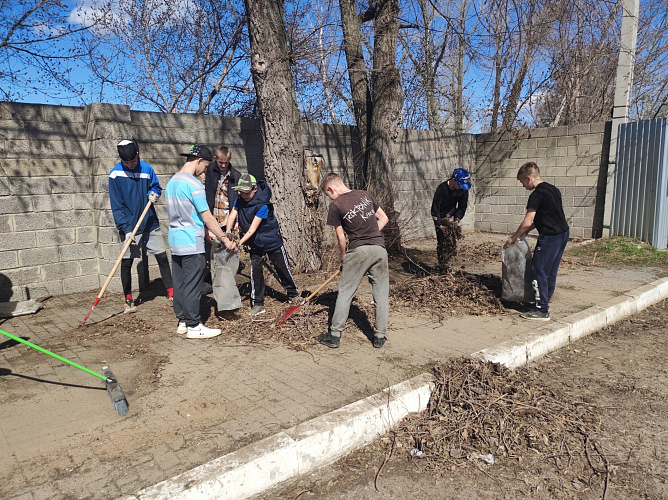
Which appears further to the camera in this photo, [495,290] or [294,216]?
[294,216]

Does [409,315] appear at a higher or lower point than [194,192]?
lower

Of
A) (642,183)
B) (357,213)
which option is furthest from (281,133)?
(642,183)

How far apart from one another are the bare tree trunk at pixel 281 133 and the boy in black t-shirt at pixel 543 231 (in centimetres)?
305

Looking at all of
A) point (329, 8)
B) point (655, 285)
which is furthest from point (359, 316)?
point (329, 8)

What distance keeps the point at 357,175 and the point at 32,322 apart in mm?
6300

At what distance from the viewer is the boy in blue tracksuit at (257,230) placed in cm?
560

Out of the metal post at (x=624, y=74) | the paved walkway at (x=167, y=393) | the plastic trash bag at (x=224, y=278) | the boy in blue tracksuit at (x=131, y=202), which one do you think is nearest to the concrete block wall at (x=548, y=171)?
the metal post at (x=624, y=74)

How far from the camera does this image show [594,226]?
35.2ft

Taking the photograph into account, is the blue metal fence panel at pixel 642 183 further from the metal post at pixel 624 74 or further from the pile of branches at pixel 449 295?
the pile of branches at pixel 449 295

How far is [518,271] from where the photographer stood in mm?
5648

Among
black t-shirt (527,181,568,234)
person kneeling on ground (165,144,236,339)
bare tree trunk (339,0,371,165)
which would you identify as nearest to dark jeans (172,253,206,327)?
person kneeling on ground (165,144,236,339)

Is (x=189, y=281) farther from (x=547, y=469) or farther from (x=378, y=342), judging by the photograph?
(x=547, y=469)

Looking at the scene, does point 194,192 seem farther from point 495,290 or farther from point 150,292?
point 495,290

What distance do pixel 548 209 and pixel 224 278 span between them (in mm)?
3638
